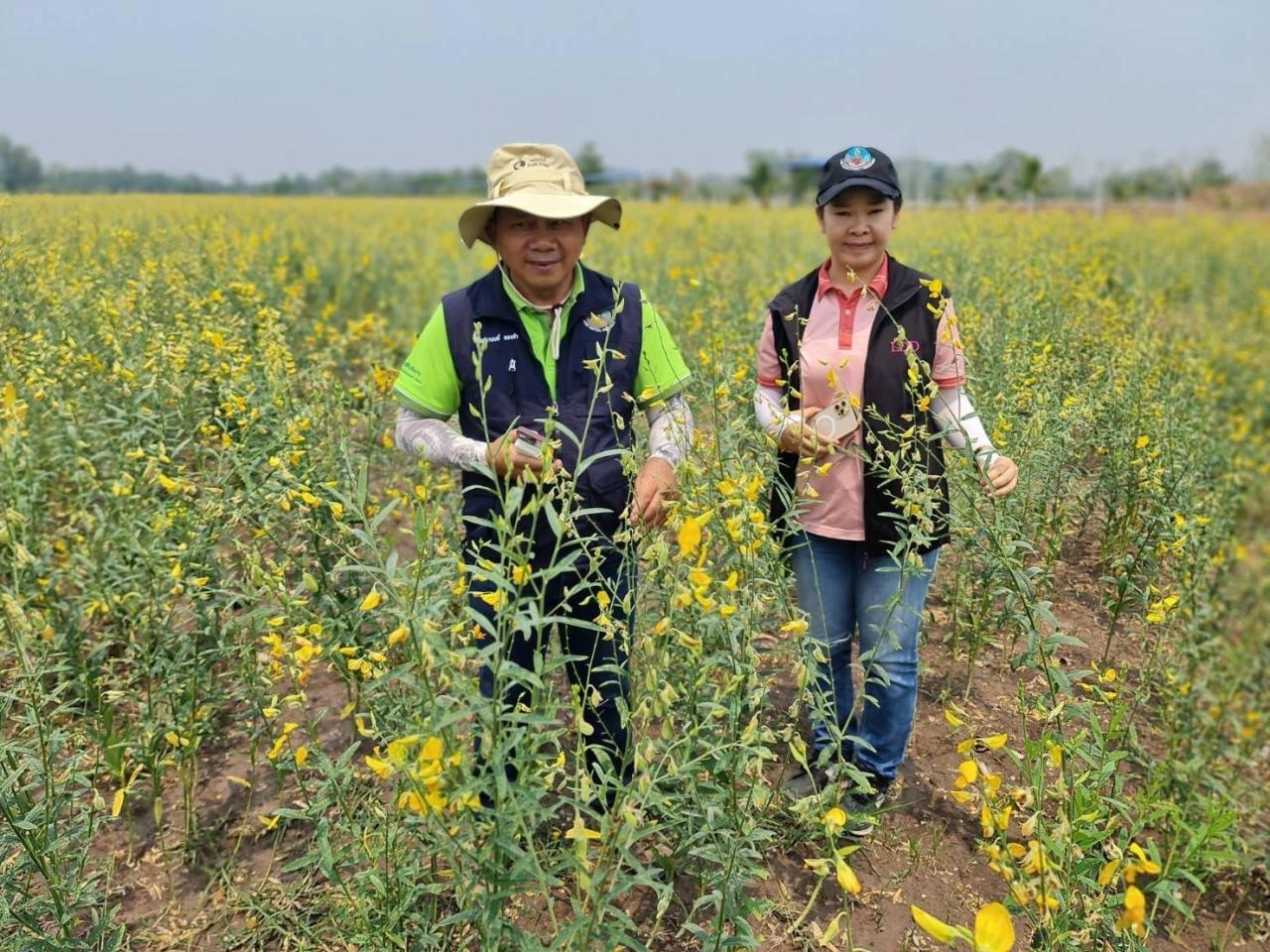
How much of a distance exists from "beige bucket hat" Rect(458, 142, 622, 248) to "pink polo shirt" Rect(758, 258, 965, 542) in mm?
538

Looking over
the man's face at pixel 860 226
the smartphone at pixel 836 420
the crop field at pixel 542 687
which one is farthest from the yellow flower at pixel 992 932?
the man's face at pixel 860 226

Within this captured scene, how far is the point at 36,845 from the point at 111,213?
5181 mm

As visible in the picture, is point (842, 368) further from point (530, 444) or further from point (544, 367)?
point (530, 444)

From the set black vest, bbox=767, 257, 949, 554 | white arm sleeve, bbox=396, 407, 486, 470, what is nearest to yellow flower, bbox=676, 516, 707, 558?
white arm sleeve, bbox=396, 407, 486, 470

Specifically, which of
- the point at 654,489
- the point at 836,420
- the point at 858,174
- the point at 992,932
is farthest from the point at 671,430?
the point at 992,932

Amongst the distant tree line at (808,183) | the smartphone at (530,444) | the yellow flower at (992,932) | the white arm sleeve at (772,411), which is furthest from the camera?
the distant tree line at (808,183)

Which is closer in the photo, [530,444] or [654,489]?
[530,444]

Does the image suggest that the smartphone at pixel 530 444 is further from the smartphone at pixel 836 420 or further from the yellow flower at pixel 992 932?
the yellow flower at pixel 992 932

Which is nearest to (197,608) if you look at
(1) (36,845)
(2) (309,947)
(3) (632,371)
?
(1) (36,845)

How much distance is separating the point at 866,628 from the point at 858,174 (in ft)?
3.44

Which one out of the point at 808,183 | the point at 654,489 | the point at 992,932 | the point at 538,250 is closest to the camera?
the point at 992,932

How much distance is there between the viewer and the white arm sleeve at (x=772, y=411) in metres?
1.90

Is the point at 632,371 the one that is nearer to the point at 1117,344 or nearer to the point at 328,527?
the point at 328,527

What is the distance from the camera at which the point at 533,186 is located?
195cm
